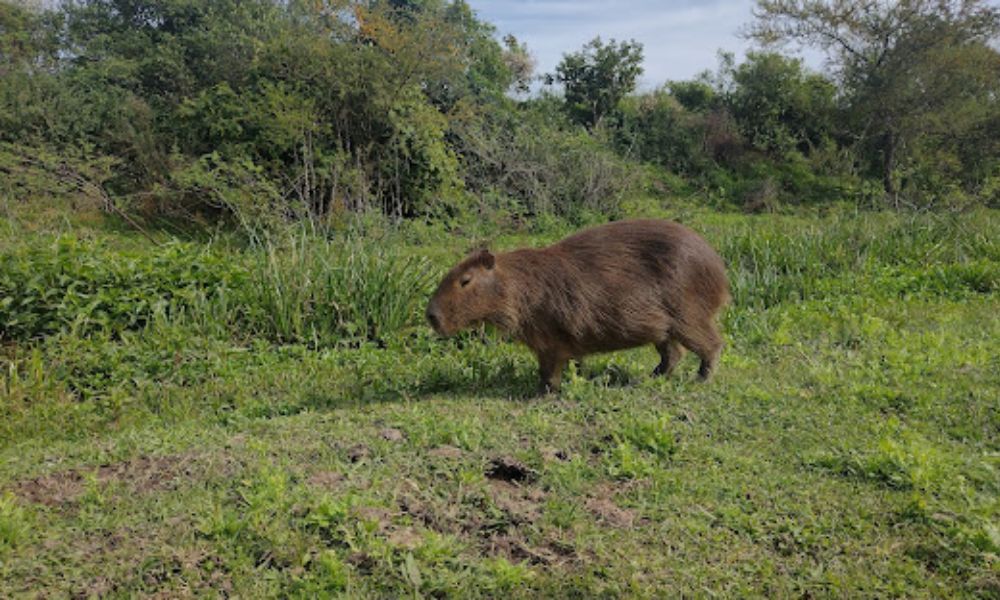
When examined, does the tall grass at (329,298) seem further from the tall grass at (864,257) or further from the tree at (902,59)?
the tree at (902,59)

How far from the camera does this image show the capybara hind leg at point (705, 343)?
4.60 meters

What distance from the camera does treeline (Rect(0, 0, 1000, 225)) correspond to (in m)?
11.1

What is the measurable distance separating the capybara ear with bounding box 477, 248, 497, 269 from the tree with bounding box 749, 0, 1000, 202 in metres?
14.3

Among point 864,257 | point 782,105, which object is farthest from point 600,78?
point 864,257

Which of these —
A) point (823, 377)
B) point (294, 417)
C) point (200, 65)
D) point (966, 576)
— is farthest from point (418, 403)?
point (200, 65)

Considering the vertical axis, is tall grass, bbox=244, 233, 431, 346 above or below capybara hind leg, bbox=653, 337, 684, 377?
above

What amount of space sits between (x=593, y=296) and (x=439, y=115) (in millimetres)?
8637

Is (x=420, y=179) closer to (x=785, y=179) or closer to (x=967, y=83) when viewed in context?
(x=785, y=179)

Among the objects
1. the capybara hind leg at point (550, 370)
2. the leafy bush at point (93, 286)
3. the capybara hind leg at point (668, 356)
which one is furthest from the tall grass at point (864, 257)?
the leafy bush at point (93, 286)

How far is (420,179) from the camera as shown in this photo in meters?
12.1

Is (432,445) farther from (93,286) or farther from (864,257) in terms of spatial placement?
(864,257)

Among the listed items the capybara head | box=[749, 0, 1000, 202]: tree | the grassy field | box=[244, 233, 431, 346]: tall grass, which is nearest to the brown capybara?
the capybara head

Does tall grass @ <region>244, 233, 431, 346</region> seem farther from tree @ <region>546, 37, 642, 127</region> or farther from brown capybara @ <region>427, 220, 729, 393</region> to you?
tree @ <region>546, 37, 642, 127</region>

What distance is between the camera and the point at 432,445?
11.1 feet
